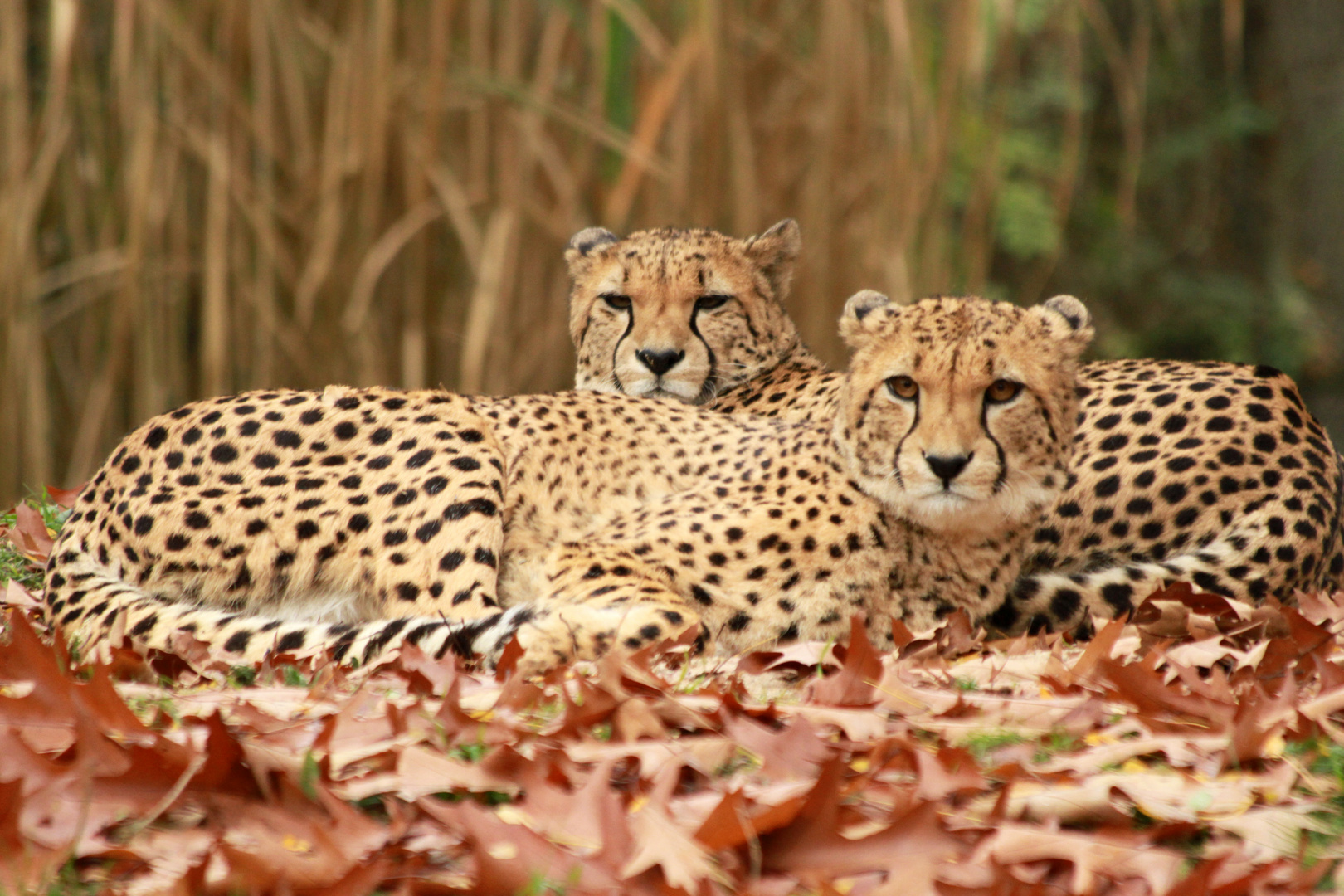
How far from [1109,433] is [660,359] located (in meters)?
1.33

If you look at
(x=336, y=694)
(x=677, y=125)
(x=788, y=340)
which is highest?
(x=677, y=125)

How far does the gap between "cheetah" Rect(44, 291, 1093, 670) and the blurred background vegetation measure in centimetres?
152

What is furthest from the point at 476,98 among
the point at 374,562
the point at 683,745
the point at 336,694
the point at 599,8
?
the point at 683,745

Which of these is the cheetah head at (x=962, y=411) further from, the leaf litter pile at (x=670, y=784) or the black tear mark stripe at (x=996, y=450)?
the leaf litter pile at (x=670, y=784)

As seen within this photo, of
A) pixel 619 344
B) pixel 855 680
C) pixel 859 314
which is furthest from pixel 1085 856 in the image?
pixel 619 344

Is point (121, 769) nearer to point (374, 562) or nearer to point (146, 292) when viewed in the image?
point (374, 562)

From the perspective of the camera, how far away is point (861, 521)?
336 cm

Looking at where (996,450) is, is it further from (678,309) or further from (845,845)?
(678,309)

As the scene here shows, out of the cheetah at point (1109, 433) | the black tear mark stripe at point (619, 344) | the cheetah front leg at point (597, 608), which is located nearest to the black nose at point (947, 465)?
the cheetah at point (1109, 433)

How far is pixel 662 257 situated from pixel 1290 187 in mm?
6934

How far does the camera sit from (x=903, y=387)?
329 centimetres

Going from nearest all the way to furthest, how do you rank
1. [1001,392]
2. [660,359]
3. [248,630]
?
[248,630], [1001,392], [660,359]

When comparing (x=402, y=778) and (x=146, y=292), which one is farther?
(x=146, y=292)

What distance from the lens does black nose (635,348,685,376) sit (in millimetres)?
4502
